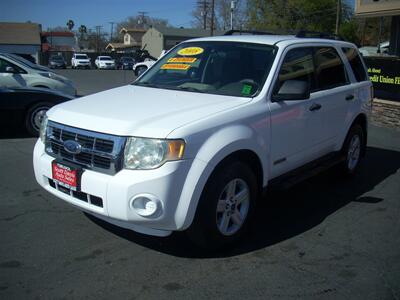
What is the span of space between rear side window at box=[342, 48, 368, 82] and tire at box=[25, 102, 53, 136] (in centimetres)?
527

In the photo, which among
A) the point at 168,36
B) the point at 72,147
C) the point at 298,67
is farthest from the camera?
the point at 168,36

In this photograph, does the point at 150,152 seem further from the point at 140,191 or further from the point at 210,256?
the point at 210,256

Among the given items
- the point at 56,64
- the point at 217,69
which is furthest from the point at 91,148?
the point at 56,64

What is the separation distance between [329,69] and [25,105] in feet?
17.8

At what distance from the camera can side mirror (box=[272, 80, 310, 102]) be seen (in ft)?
14.3

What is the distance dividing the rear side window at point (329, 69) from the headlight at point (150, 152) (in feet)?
8.19

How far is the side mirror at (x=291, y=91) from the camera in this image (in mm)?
4352

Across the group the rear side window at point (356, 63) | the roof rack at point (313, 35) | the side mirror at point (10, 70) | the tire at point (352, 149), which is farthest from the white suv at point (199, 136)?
the side mirror at point (10, 70)

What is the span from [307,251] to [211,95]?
1.68 m


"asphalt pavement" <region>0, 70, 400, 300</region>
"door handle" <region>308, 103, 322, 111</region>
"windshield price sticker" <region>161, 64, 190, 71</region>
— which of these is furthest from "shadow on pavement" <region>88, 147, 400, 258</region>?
"windshield price sticker" <region>161, 64, 190, 71</region>

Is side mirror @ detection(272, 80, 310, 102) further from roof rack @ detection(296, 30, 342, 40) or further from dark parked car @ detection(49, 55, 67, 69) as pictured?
dark parked car @ detection(49, 55, 67, 69)

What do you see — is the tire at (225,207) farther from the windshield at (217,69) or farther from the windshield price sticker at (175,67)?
the windshield price sticker at (175,67)

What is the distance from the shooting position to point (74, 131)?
3.79 meters

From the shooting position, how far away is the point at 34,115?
8.41 m
